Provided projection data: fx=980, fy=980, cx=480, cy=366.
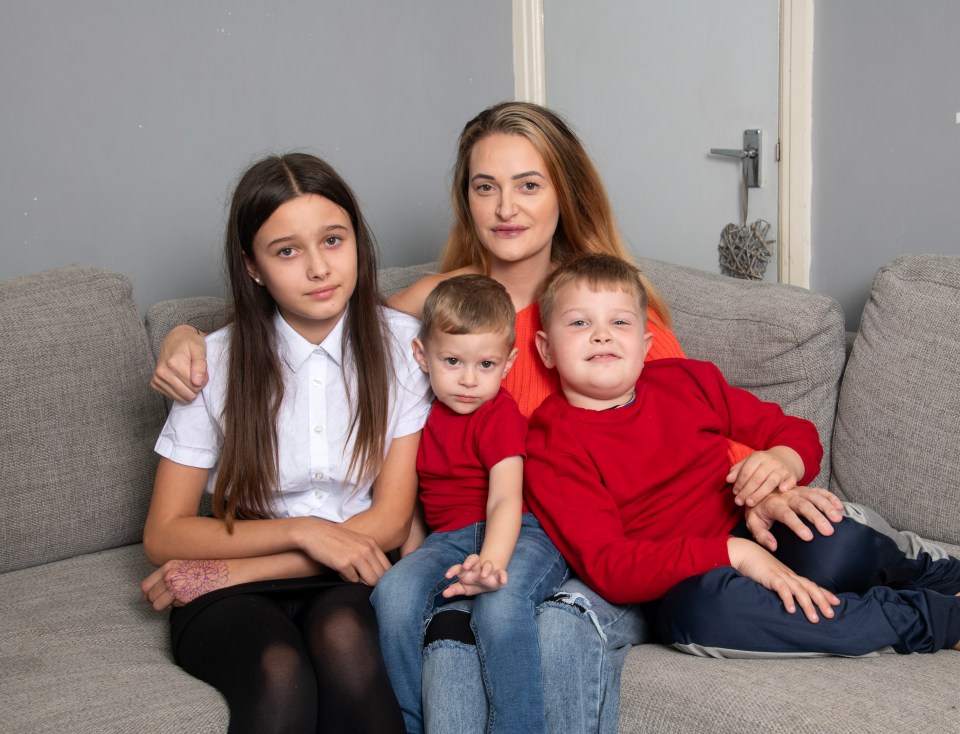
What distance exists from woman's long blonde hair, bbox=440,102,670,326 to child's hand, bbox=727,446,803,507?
0.45m

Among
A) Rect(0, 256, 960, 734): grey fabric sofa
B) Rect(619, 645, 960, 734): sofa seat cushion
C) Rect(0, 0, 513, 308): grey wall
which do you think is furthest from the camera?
Rect(0, 0, 513, 308): grey wall

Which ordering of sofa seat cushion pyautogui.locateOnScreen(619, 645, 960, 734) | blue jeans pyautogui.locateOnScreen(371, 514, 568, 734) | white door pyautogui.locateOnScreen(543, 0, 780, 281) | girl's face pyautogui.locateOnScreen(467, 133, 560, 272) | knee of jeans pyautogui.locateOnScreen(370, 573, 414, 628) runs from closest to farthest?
sofa seat cushion pyautogui.locateOnScreen(619, 645, 960, 734) < blue jeans pyautogui.locateOnScreen(371, 514, 568, 734) < knee of jeans pyautogui.locateOnScreen(370, 573, 414, 628) < girl's face pyautogui.locateOnScreen(467, 133, 560, 272) < white door pyautogui.locateOnScreen(543, 0, 780, 281)

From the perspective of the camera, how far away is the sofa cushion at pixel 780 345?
1.92 meters

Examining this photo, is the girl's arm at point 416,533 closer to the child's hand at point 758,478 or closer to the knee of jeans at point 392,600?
the knee of jeans at point 392,600

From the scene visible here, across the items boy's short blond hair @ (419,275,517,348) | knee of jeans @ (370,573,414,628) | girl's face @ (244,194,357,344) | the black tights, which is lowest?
the black tights

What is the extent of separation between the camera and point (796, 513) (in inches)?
62.1

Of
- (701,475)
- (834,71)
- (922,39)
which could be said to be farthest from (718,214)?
(701,475)

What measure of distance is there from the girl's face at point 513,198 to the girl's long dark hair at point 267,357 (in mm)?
277

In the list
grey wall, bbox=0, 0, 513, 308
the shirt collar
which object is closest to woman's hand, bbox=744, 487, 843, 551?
the shirt collar

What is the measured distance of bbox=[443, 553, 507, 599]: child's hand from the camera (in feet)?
4.60

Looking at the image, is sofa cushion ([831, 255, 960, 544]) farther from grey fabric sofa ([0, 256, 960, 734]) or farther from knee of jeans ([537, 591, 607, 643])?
knee of jeans ([537, 591, 607, 643])

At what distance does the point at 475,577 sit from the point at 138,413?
94cm

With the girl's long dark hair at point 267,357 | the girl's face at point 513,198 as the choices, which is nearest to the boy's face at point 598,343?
the girl's face at point 513,198

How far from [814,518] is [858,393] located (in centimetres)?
48
